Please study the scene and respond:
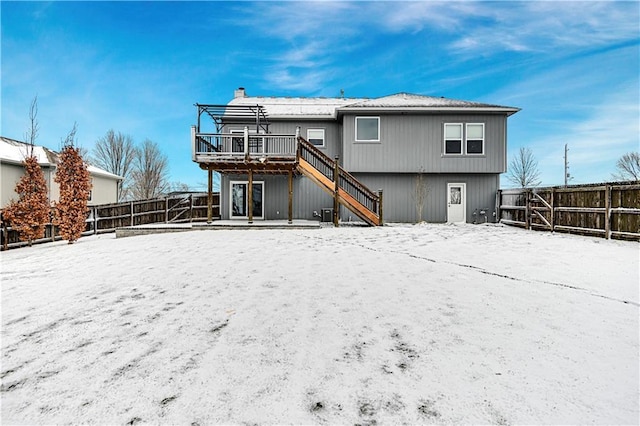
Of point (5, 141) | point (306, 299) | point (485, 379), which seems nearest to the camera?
point (485, 379)

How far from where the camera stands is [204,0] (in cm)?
996

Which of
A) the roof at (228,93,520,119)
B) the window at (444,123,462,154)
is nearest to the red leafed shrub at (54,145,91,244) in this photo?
the roof at (228,93,520,119)

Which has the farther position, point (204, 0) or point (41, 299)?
point (204, 0)

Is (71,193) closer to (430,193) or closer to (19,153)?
(19,153)

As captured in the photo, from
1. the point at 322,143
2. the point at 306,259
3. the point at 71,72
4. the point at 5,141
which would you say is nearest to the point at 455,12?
the point at 322,143

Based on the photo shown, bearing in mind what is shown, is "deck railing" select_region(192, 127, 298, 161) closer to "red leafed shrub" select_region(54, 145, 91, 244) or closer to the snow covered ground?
"red leafed shrub" select_region(54, 145, 91, 244)

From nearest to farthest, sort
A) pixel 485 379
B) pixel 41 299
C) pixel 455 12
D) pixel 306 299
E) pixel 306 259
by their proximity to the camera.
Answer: pixel 485 379 → pixel 306 299 → pixel 41 299 → pixel 306 259 → pixel 455 12

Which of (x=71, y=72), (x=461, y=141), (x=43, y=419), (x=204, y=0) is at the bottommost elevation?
(x=43, y=419)

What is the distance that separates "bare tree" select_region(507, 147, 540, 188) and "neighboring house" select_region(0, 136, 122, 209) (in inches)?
1430

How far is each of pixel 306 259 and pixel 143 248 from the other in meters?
4.62

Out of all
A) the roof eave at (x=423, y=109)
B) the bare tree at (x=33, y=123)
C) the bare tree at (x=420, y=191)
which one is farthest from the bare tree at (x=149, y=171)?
the bare tree at (x=420, y=191)

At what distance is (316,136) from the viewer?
15.2m

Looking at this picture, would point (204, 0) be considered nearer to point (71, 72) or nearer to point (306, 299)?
point (306, 299)

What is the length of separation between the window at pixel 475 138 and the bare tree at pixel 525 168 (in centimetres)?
2060
